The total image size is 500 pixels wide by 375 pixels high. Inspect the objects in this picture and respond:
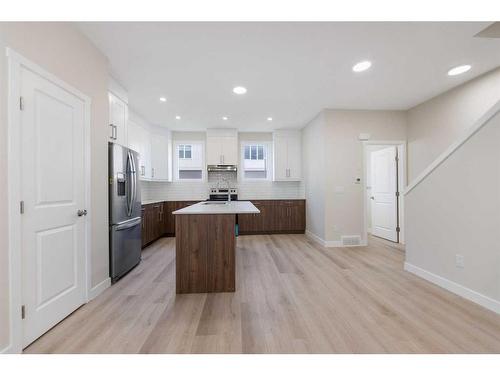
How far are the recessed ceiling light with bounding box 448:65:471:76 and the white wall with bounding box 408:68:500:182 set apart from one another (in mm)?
421

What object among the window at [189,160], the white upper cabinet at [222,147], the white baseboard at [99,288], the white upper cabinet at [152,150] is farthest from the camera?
the window at [189,160]

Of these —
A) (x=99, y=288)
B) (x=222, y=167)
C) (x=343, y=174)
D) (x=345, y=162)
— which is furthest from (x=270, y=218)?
(x=99, y=288)

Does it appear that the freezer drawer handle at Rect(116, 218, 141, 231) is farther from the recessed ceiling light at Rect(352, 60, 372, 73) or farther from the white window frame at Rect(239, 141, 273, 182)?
the recessed ceiling light at Rect(352, 60, 372, 73)

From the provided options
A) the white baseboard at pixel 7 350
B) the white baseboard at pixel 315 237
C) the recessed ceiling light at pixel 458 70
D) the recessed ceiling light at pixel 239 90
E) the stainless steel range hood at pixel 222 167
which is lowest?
the white baseboard at pixel 315 237

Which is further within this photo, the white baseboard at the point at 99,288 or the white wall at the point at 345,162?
the white wall at the point at 345,162

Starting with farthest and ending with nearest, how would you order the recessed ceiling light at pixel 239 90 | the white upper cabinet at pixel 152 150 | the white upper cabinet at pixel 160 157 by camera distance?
the white upper cabinet at pixel 160 157 → the white upper cabinet at pixel 152 150 → the recessed ceiling light at pixel 239 90

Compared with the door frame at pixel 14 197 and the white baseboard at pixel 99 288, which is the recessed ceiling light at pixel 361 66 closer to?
the door frame at pixel 14 197

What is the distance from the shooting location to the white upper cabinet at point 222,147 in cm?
536

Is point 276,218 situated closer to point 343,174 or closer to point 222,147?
point 343,174

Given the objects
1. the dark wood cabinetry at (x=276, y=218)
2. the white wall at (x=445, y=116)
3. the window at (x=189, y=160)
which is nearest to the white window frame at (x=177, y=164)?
the window at (x=189, y=160)

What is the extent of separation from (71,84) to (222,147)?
358 centimetres

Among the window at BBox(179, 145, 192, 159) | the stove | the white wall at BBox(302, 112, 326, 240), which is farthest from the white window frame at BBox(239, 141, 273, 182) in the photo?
the window at BBox(179, 145, 192, 159)

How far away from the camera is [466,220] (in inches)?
85.9

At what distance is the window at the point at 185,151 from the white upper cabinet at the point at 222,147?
736 mm
